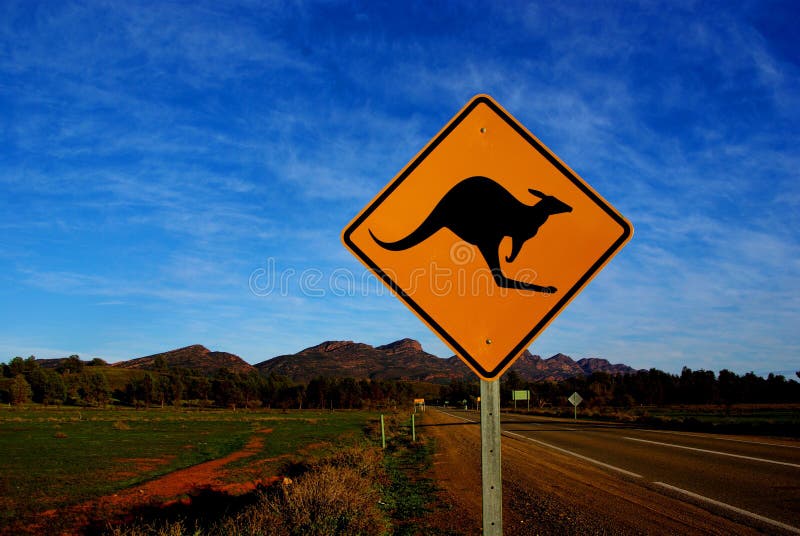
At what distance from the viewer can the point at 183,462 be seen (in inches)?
1053

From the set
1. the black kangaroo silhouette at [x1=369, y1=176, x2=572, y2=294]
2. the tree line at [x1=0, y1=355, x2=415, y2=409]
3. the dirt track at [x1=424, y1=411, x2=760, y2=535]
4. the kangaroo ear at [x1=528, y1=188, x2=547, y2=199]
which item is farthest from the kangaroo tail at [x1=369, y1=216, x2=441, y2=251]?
the tree line at [x1=0, y1=355, x2=415, y2=409]

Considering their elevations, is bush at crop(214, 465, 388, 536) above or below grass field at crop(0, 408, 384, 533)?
above

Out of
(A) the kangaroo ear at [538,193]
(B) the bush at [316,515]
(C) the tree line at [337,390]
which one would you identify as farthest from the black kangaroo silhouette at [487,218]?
(C) the tree line at [337,390]

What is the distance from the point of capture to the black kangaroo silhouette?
235 centimetres

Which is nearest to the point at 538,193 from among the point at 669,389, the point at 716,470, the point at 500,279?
the point at 500,279

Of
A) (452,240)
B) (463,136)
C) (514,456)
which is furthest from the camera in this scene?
(514,456)

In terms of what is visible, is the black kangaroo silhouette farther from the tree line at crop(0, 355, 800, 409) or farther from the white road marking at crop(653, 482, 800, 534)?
the tree line at crop(0, 355, 800, 409)

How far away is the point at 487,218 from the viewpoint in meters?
2.39

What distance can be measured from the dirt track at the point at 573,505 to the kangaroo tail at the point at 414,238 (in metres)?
5.88

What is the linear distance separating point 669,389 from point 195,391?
137m

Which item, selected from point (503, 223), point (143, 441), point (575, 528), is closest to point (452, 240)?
point (503, 223)

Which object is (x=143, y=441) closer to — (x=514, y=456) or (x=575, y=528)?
(x=514, y=456)

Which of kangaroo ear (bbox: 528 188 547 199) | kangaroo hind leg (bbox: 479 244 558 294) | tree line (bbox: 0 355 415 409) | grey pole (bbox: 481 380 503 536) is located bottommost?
tree line (bbox: 0 355 415 409)

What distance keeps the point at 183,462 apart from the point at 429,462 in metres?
17.7
